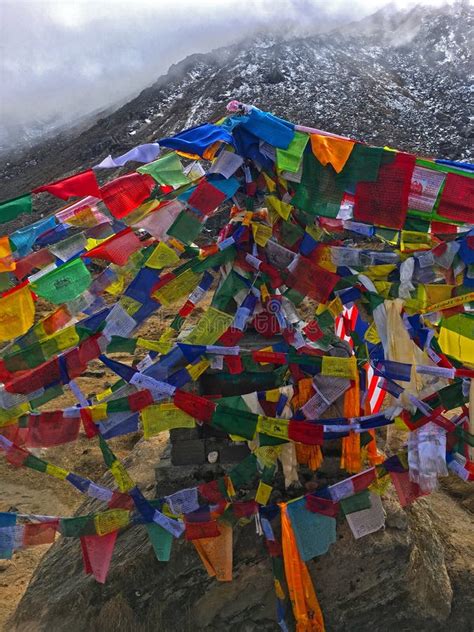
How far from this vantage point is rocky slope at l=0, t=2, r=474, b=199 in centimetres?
4203

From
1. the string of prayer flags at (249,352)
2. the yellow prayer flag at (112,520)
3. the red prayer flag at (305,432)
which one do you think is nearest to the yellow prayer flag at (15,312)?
the string of prayer flags at (249,352)

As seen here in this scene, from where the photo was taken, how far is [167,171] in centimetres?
547

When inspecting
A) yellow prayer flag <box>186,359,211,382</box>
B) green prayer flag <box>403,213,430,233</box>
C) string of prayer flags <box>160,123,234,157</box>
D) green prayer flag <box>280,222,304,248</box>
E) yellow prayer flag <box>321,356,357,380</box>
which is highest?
string of prayer flags <box>160,123,234,157</box>

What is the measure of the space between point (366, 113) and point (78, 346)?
42620 mm

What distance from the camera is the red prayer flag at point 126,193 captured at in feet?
17.4

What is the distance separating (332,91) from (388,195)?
47.1 metres

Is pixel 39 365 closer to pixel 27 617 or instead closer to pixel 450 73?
pixel 27 617

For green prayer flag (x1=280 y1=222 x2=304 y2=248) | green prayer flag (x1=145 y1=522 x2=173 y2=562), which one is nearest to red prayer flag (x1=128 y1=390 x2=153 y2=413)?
green prayer flag (x1=145 y1=522 x2=173 y2=562)

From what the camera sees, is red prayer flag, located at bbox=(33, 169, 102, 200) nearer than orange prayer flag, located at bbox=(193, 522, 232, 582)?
Yes

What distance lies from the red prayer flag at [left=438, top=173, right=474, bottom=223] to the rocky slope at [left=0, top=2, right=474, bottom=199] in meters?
31.6

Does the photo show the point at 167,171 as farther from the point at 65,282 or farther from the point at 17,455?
the point at 17,455

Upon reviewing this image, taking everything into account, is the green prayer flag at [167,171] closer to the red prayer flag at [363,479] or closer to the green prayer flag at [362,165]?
the green prayer flag at [362,165]

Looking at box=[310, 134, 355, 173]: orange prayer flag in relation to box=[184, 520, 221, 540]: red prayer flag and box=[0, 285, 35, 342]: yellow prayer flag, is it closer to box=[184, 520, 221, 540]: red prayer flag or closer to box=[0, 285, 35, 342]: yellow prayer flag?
box=[0, 285, 35, 342]: yellow prayer flag

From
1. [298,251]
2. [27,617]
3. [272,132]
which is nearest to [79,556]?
[27,617]
